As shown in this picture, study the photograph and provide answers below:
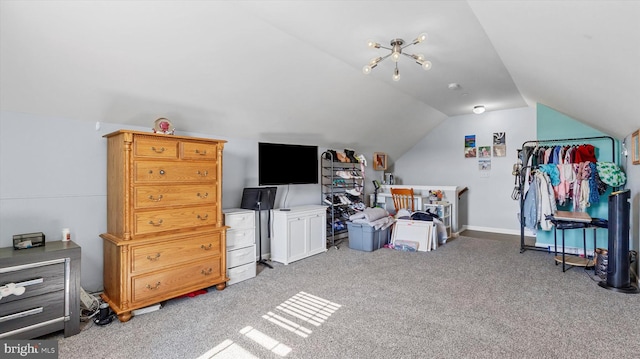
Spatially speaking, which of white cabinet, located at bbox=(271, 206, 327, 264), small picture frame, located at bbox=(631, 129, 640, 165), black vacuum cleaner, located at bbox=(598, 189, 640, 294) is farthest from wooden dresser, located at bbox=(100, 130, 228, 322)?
small picture frame, located at bbox=(631, 129, 640, 165)

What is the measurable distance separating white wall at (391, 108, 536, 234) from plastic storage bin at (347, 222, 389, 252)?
2.83 meters

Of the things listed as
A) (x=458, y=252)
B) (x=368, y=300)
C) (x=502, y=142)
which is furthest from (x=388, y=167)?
(x=368, y=300)

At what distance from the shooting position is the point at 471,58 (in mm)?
3537

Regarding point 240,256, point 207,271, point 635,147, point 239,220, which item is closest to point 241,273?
point 240,256

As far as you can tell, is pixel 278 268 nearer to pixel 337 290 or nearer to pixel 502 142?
pixel 337 290

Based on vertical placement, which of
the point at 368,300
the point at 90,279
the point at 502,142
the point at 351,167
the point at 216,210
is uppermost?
the point at 502,142

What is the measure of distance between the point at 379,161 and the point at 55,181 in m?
5.71

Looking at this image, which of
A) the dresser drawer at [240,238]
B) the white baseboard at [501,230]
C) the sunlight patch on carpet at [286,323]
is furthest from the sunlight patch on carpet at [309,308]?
the white baseboard at [501,230]

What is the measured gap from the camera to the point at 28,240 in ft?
8.11

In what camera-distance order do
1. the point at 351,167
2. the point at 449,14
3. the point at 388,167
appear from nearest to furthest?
1. the point at 449,14
2. the point at 351,167
3. the point at 388,167

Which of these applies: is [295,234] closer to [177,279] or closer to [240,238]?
[240,238]

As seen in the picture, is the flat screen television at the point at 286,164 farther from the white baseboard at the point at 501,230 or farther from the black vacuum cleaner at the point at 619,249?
the white baseboard at the point at 501,230

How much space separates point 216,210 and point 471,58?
346 cm
